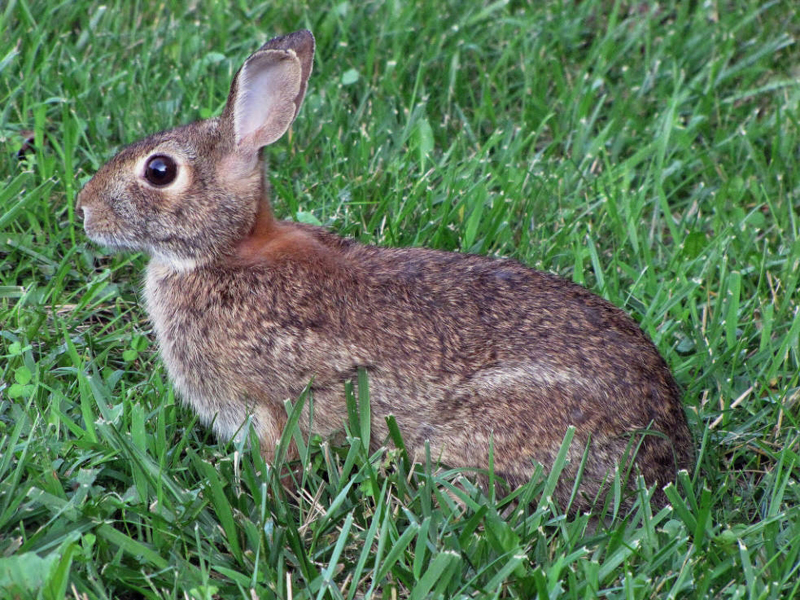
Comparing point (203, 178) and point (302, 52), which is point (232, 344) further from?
point (302, 52)

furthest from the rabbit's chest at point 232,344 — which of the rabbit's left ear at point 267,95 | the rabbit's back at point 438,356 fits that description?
the rabbit's left ear at point 267,95

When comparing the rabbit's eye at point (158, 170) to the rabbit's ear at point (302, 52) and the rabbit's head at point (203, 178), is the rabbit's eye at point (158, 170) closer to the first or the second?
the rabbit's head at point (203, 178)

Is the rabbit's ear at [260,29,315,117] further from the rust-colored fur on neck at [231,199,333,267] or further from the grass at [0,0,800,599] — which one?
the grass at [0,0,800,599]

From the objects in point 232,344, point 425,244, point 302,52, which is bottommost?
point 425,244

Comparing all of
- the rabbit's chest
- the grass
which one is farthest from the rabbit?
the grass

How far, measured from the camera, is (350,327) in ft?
13.8

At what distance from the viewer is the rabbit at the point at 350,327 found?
13.2 feet

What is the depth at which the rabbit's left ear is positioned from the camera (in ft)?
14.4

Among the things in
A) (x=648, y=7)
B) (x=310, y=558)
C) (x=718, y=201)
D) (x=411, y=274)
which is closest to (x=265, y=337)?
(x=411, y=274)

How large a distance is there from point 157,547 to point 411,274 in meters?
1.43

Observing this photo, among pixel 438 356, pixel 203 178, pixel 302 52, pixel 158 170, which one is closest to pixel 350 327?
pixel 438 356

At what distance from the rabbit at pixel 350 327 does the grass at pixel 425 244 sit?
0.53 feet

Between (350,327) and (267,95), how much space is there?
1.00 m

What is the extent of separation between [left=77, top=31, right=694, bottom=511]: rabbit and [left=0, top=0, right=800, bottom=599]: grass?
0.53 ft
